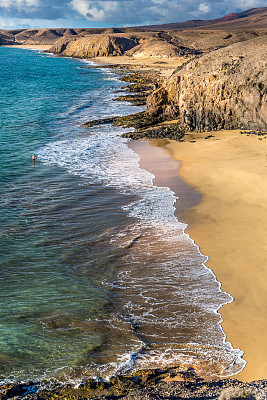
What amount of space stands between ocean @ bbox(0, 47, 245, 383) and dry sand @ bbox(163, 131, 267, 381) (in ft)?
1.08

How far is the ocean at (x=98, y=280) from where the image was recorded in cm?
667

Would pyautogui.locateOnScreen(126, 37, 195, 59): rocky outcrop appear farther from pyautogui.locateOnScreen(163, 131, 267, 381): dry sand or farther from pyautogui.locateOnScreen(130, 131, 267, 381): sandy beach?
pyautogui.locateOnScreen(163, 131, 267, 381): dry sand

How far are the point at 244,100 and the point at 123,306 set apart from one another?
17.5 metres

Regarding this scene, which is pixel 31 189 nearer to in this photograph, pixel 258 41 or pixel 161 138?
pixel 161 138

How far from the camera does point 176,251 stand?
34.4 feet

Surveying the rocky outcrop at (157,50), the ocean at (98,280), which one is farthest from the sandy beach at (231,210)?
the rocky outcrop at (157,50)

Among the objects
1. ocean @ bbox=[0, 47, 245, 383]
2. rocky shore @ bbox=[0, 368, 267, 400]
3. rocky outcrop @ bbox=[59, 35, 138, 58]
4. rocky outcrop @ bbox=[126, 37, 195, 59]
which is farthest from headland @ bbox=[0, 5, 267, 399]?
rocky outcrop @ bbox=[59, 35, 138, 58]

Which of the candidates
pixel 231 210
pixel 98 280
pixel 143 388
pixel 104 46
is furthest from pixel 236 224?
pixel 104 46

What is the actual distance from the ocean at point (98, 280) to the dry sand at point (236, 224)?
1.08 ft

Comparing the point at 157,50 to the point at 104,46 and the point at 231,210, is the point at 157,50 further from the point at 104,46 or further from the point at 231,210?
the point at 231,210

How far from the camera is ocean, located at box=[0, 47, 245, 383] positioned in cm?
667

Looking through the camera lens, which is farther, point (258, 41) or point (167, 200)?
point (258, 41)

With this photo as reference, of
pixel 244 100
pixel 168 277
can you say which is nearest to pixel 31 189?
pixel 168 277

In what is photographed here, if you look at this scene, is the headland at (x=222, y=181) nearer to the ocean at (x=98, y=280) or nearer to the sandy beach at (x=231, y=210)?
the sandy beach at (x=231, y=210)
